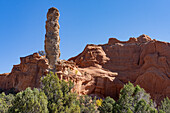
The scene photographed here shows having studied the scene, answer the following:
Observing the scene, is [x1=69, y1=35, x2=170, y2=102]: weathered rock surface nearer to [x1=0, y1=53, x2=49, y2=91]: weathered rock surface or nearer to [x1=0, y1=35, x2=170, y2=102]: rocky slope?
[x1=0, y1=35, x2=170, y2=102]: rocky slope

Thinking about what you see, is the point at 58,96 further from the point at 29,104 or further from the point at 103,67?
the point at 103,67

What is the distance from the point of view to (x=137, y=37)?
2106 inches

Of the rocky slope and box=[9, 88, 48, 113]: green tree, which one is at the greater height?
the rocky slope

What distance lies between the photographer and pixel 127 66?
47.5m

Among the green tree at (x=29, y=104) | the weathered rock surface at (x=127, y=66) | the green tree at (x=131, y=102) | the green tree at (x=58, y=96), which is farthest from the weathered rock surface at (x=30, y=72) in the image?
the green tree at (x=29, y=104)

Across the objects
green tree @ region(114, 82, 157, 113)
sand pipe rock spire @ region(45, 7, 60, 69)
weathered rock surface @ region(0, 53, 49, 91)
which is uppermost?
sand pipe rock spire @ region(45, 7, 60, 69)

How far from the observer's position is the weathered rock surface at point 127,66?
41.3 metres

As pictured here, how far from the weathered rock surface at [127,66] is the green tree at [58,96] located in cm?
1942

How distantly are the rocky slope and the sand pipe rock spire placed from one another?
177 centimetres

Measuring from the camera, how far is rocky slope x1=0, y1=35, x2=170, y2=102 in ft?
116

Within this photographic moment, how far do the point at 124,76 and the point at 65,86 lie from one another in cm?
2726

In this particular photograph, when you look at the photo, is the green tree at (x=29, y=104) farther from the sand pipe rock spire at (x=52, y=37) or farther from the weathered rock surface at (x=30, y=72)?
the sand pipe rock spire at (x=52, y=37)

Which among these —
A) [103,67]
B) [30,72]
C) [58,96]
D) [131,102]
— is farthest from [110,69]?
[58,96]

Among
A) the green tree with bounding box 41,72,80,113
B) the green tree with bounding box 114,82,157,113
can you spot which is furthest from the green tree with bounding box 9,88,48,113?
the green tree with bounding box 114,82,157,113
